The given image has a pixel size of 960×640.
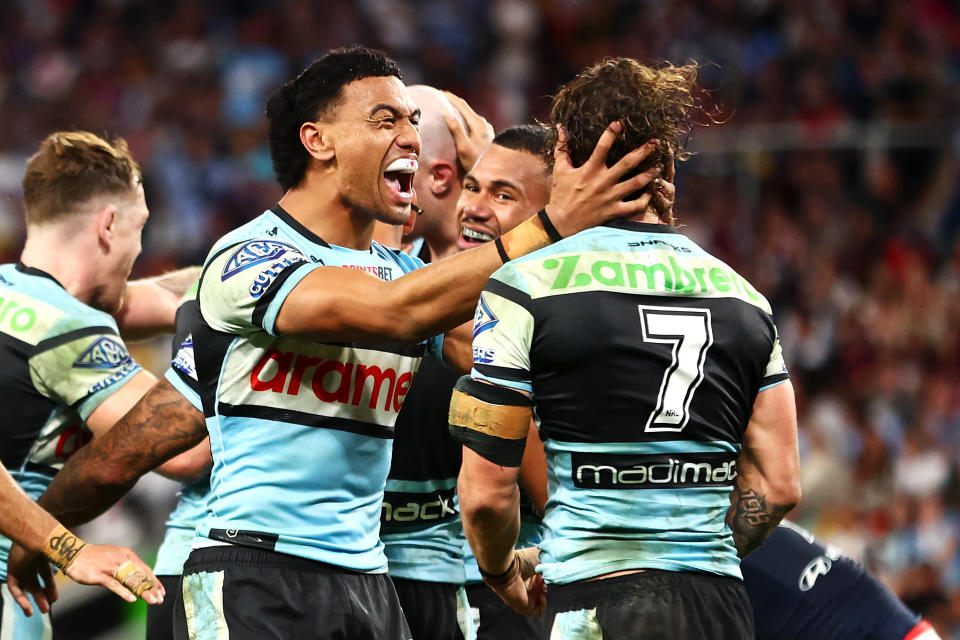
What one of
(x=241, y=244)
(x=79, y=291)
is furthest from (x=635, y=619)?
(x=79, y=291)

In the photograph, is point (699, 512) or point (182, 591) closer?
point (699, 512)

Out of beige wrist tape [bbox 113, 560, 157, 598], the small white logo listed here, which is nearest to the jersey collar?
beige wrist tape [bbox 113, 560, 157, 598]

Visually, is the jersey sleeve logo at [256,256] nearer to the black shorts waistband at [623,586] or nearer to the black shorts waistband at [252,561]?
the black shorts waistband at [252,561]

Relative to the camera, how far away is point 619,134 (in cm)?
333

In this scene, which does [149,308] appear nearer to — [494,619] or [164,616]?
[164,616]

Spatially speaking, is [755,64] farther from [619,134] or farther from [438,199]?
[619,134]

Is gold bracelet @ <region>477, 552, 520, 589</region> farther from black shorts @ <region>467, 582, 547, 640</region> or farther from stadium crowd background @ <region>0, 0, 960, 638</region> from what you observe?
stadium crowd background @ <region>0, 0, 960, 638</region>

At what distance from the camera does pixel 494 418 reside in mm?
3223

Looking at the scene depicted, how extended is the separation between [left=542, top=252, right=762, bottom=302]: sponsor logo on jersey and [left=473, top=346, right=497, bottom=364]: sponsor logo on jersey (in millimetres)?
227

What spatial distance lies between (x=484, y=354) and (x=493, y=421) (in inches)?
6.9

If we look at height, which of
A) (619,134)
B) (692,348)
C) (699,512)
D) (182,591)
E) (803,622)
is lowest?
Result: (803,622)

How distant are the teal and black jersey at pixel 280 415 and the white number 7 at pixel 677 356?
0.86m

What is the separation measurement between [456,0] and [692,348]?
1311cm

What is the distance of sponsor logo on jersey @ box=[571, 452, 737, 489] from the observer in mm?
3201
